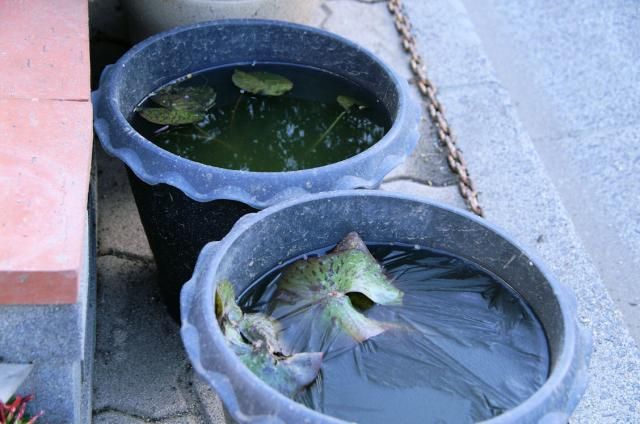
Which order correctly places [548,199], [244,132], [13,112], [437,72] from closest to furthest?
1. [13,112]
2. [244,132]
3. [548,199]
4. [437,72]

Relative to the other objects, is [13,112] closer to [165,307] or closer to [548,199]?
[165,307]

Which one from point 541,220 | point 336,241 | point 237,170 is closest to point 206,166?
point 237,170

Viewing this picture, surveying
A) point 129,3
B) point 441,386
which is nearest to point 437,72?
point 129,3

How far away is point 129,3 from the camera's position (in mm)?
2225

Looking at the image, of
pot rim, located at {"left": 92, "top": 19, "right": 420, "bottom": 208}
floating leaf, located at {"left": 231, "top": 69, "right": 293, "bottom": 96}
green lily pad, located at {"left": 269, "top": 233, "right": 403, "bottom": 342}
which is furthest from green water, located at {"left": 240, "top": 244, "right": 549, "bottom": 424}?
floating leaf, located at {"left": 231, "top": 69, "right": 293, "bottom": 96}

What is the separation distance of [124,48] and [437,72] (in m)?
1.11

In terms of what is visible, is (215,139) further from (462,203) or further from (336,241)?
(462,203)

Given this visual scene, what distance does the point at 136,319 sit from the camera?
6.83 ft

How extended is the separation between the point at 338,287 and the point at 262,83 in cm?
72

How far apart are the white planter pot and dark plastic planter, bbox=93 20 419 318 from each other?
4.8 inches

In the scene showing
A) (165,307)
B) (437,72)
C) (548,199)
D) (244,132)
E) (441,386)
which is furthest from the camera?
(437,72)

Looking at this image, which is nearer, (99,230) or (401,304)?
(401,304)

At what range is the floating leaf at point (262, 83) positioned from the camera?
2043 mm

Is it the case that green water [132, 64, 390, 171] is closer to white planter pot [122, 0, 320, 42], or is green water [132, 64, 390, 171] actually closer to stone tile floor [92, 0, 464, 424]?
white planter pot [122, 0, 320, 42]
